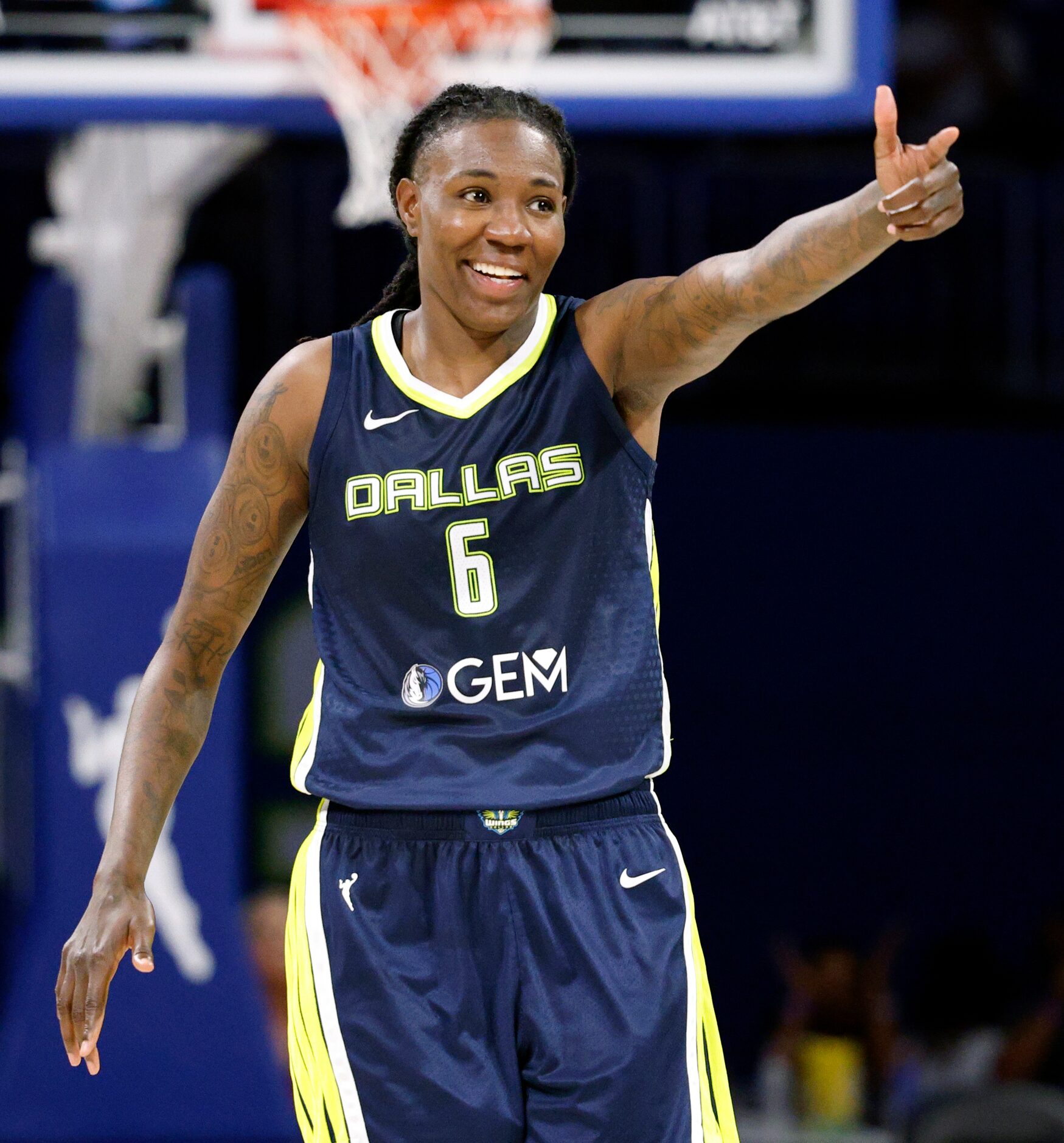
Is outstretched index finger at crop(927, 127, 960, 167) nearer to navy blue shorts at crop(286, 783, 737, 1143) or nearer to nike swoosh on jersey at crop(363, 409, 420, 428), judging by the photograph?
nike swoosh on jersey at crop(363, 409, 420, 428)

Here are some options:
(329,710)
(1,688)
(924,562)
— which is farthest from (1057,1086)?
Answer: (329,710)

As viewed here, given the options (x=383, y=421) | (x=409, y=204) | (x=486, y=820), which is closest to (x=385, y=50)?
(x=409, y=204)

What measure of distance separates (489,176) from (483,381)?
0.98 feet

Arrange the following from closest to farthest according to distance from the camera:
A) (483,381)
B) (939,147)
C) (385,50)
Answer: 1. (939,147)
2. (483,381)
3. (385,50)

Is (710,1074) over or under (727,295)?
under

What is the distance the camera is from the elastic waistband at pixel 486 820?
8.73ft

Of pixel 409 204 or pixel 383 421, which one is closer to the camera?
pixel 383 421

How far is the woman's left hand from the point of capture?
93.4 inches

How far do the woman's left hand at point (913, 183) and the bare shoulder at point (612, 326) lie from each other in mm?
448

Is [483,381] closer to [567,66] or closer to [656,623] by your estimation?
[656,623]

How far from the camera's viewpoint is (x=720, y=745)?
10.3 metres

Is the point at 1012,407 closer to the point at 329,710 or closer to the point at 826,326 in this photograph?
the point at 826,326

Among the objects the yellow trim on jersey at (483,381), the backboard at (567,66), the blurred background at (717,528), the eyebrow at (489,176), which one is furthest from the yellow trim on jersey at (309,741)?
the backboard at (567,66)

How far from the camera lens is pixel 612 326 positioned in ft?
9.14
